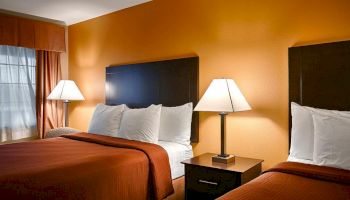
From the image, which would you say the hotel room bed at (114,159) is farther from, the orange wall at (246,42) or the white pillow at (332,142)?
the white pillow at (332,142)

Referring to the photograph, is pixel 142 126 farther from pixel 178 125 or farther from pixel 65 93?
pixel 65 93

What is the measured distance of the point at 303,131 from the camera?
1994 mm

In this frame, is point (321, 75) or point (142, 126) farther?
point (142, 126)

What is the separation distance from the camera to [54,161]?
2.04 metres

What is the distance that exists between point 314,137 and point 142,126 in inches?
60.0

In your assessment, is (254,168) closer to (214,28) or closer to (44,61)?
(214,28)

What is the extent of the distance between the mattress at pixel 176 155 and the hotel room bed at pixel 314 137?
3.30ft

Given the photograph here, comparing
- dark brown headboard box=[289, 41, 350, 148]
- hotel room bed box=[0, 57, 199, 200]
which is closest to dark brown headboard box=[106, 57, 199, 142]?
hotel room bed box=[0, 57, 199, 200]

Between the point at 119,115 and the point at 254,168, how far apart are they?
1568 millimetres

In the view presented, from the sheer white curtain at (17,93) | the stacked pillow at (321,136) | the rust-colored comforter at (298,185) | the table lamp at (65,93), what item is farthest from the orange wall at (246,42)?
the sheer white curtain at (17,93)

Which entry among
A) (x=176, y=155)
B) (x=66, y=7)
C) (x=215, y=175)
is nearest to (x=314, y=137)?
(x=215, y=175)

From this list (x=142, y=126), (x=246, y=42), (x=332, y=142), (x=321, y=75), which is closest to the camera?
(x=332, y=142)

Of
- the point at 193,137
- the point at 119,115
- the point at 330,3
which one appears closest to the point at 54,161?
the point at 119,115

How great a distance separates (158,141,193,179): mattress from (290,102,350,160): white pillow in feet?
3.42
